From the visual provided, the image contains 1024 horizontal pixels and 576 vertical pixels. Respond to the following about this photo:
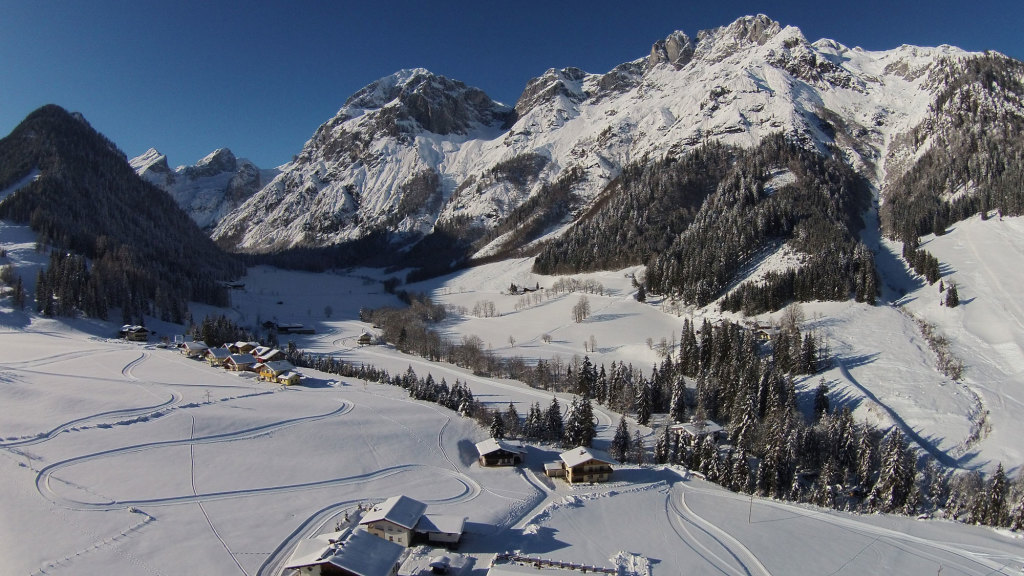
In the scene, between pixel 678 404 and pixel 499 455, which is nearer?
pixel 499 455

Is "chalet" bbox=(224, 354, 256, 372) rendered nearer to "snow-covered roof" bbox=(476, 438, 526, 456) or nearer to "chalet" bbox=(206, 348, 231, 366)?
"chalet" bbox=(206, 348, 231, 366)

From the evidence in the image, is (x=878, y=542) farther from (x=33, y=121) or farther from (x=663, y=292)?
(x=33, y=121)

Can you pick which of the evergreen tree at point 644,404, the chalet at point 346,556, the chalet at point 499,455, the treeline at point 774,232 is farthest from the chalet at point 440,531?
the treeline at point 774,232

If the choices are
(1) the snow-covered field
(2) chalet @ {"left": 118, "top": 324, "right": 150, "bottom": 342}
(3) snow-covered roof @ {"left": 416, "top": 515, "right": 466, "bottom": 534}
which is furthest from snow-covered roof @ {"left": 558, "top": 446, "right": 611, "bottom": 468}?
(2) chalet @ {"left": 118, "top": 324, "right": 150, "bottom": 342}

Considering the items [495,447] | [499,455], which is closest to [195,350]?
[495,447]

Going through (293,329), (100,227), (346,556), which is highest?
(100,227)

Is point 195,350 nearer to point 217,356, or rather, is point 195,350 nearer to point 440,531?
point 217,356
